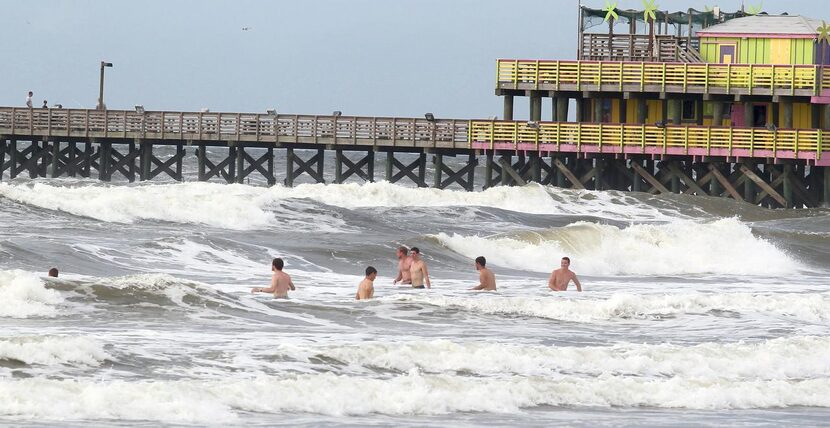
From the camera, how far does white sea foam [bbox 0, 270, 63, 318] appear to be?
18.9 m

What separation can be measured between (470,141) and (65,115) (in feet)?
42.5

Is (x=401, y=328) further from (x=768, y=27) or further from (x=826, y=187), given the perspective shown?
(x=768, y=27)

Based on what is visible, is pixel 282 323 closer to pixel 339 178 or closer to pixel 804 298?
pixel 804 298

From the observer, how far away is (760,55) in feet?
156

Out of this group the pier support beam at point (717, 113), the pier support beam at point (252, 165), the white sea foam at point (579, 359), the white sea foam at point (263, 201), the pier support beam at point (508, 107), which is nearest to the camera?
the white sea foam at point (579, 359)

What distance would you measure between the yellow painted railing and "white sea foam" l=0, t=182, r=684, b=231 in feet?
4.78

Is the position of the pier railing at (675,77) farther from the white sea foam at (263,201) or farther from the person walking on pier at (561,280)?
the person walking on pier at (561,280)

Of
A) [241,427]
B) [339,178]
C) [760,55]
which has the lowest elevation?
[241,427]

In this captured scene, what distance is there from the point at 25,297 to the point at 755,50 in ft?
105

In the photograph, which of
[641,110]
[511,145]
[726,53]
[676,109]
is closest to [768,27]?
[726,53]

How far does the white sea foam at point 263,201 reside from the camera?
3725 centimetres

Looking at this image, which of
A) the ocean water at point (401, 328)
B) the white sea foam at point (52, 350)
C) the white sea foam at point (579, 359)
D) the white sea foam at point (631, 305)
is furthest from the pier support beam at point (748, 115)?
the white sea foam at point (52, 350)

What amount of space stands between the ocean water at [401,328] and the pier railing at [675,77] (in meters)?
8.77

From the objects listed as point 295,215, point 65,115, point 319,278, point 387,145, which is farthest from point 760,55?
point 319,278
